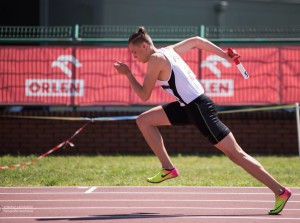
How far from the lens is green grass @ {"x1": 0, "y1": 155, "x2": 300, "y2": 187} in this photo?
11258mm

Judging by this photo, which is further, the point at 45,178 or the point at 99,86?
the point at 99,86

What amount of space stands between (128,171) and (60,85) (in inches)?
160

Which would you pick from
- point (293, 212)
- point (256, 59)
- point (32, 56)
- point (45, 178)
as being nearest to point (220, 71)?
point (256, 59)

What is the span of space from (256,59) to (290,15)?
5.79 m

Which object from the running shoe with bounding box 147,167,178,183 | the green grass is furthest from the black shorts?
the green grass

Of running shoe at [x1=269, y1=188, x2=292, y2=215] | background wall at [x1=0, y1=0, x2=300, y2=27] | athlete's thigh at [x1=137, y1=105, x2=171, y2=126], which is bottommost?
running shoe at [x1=269, y1=188, x2=292, y2=215]

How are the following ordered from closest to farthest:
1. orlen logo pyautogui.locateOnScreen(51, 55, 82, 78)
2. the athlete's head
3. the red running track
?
the red running track → the athlete's head → orlen logo pyautogui.locateOnScreen(51, 55, 82, 78)

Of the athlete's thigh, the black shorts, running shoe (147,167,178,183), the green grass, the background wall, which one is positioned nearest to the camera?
the black shorts

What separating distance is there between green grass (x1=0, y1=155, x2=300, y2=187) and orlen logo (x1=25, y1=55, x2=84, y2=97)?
4.81 feet

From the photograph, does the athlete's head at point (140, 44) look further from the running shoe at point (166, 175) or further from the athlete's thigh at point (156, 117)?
the running shoe at point (166, 175)

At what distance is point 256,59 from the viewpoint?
16.0 metres

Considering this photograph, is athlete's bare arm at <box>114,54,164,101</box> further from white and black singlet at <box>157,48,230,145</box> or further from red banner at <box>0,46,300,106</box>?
red banner at <box>0,46,300,106</box>

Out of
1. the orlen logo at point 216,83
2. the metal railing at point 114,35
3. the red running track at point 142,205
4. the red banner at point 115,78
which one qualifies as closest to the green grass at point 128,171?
the red running track at point 142,205

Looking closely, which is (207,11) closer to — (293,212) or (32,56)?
(32,56)
